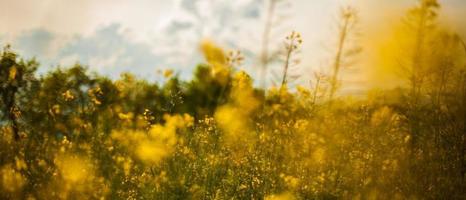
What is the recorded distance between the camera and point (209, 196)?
5492 mm

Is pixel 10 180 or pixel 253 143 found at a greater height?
pixel 253 143

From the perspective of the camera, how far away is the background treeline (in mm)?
4859

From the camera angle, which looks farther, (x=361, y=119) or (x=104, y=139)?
(x=104, y=139)

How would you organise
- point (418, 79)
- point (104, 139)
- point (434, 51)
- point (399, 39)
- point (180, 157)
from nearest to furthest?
point (399, 39) → point (434, 51) → point (418, 79) → point (180, 157) → point (104, 139)

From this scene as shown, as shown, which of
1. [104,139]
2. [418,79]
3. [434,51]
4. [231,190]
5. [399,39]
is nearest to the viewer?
[399,39]

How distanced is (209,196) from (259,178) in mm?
1019

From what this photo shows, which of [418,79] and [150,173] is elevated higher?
[418,79]

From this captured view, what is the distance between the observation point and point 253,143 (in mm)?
7113

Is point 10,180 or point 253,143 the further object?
point 253,143

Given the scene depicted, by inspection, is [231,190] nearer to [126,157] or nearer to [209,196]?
[209,196]

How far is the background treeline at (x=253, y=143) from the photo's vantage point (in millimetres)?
4859

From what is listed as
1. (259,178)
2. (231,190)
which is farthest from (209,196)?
(259,178)

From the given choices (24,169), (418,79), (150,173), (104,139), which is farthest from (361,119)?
(24,169)

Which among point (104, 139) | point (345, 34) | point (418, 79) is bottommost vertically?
point (418, 79)
